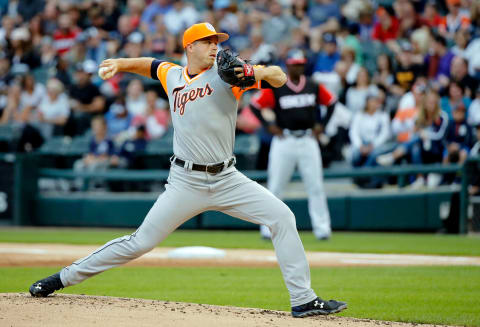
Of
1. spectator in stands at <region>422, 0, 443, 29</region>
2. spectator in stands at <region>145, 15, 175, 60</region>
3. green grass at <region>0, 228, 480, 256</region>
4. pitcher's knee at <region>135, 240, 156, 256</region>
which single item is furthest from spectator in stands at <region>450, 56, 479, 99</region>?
pitcher's knee at <region>135, 240, 156, 256</region>

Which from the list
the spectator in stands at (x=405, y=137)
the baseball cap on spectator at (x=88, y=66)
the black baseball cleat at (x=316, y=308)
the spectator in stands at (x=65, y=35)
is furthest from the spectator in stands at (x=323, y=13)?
the black baseball cleat at (x=316, y=308)

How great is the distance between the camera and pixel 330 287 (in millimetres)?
7012

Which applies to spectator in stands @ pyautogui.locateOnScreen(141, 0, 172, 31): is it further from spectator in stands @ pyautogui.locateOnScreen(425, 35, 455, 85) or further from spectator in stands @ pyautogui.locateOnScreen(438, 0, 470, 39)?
spectator in stands @ pyautogui.locateOnScreen(425, 35, 455, 85)

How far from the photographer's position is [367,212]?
12922mm

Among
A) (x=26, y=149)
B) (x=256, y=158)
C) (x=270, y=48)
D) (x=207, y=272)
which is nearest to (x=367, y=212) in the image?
(x=256, y=158)

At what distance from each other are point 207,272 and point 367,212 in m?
5.26

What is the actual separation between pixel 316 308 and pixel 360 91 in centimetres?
911

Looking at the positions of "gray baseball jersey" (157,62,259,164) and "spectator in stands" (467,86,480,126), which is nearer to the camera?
"gray baseball jersey" (157,62,259,164)

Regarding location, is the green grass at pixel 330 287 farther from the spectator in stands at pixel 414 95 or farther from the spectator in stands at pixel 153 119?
the spectator in stands at pixel 153 119

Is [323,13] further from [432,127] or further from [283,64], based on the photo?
[432,127]

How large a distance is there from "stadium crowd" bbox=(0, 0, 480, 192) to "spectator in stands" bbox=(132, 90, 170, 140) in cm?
2

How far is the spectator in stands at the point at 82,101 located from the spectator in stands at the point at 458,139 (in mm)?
7702

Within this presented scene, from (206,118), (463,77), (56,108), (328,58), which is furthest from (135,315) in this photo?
(56,108)

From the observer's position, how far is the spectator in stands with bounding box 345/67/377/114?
45.4 ft
